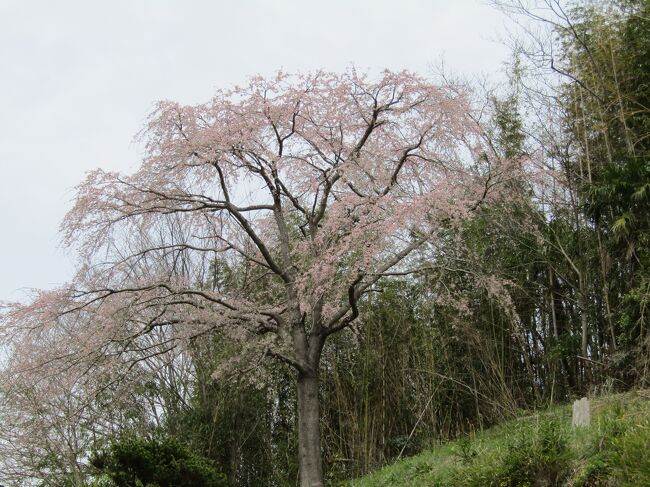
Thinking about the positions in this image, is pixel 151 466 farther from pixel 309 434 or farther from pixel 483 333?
pixel 483 333

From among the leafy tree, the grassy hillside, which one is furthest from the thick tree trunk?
the grassy hillside

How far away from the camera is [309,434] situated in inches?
301

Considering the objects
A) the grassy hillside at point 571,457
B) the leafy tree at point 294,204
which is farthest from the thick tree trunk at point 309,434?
the grassy hillside at point 571,457

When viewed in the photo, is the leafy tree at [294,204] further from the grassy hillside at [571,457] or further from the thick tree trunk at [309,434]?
the grassy hillside at [571,457]

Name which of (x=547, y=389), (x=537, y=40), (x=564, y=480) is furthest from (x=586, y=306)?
(x=564, y=480)

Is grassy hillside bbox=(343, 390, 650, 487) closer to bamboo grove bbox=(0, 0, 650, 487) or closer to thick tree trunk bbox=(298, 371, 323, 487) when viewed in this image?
thick tree trunk bbox=(298, 371, 323, 487)

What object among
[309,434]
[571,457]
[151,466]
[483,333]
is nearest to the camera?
[571,457]

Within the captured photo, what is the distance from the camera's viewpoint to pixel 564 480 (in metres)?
4.48

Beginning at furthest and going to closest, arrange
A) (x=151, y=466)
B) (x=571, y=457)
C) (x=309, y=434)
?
(x=309, y=434), (x=151, y=466), (x=571, y=457)

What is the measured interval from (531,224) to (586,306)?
1.37 m

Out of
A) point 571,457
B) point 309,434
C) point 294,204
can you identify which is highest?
point 294,204

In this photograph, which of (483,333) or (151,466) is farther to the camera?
(483,333)

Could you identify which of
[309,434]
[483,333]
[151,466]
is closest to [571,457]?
[309,434]

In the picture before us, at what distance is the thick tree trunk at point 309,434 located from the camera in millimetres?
7545
